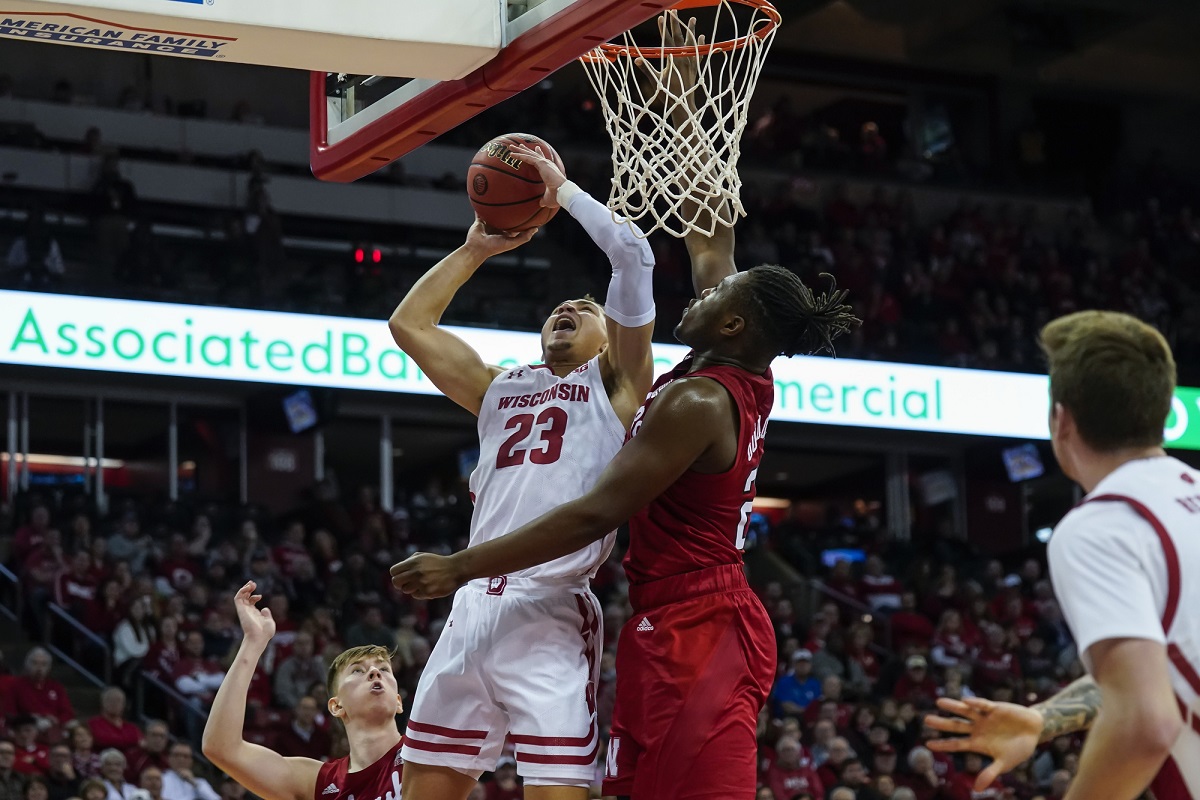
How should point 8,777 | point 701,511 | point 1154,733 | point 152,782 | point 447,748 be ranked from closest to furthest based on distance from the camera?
point 1154,733 < point 701,511 < point 447,748 < point 8,777 < point 152,782

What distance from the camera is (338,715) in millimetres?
5172

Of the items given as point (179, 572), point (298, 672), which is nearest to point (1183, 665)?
point (298, 672)

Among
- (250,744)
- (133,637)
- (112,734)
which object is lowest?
(112,734)

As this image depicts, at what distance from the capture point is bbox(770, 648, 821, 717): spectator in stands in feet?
42.7

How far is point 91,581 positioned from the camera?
12328mm

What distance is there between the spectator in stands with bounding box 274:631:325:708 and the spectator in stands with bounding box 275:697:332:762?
0.51 meters

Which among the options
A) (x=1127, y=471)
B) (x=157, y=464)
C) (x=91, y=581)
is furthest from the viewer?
(x=157, y=464)

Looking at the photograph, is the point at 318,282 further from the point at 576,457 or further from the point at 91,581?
the point at 576,457

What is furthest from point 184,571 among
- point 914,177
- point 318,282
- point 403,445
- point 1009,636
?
point 914,177

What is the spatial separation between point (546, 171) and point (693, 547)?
3.75 feet

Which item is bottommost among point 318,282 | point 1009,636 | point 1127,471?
point 1009,636

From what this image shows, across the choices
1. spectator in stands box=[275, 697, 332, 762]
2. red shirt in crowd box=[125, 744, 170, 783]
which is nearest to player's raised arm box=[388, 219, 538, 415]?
red shirt in crowd box=[125, 744, 170, 783]

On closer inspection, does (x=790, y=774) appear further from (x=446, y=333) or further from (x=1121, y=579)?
(x=1121, y=579)

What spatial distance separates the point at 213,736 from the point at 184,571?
8.16 metres
